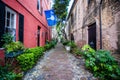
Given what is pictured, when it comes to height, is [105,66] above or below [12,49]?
below

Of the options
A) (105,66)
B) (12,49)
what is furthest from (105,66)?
(12,49)

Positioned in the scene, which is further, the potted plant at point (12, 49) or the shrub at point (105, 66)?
the potted plant at point (12, 49)

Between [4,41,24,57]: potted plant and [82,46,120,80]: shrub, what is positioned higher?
[4,41,24,57]: potted plant

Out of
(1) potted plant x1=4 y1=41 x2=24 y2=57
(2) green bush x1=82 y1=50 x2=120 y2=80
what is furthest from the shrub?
(1) potted plant x1=4 y1=41 x2=24 y2=57

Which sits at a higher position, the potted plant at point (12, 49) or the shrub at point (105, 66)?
the potted plant at point (12, 49)

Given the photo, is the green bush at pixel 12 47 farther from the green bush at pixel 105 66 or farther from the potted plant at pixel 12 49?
the green bush at pixel 105 66

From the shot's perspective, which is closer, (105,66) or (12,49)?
(105,66)

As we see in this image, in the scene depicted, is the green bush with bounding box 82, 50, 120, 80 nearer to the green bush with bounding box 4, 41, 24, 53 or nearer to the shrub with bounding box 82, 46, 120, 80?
the shrub with bounding box 82, 46, 120, 80

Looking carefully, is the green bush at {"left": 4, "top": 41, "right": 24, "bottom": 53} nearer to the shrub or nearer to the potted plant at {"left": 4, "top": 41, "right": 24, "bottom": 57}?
the potted plant at {"left": 4, "top": 41, "right": 24, "bottom": 57}

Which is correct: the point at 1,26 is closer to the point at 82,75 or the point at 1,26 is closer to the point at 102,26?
the point at 82,75

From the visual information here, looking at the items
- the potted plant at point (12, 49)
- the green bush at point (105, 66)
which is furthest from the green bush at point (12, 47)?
the green bush at point (105, 66)

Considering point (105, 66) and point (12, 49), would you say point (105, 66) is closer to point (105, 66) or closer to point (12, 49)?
point (105, 66)

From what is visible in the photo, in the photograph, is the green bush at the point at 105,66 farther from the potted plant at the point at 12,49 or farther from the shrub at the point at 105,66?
the potted plant at the point at 12,49

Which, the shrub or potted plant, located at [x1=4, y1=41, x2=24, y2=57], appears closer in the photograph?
the shrub
